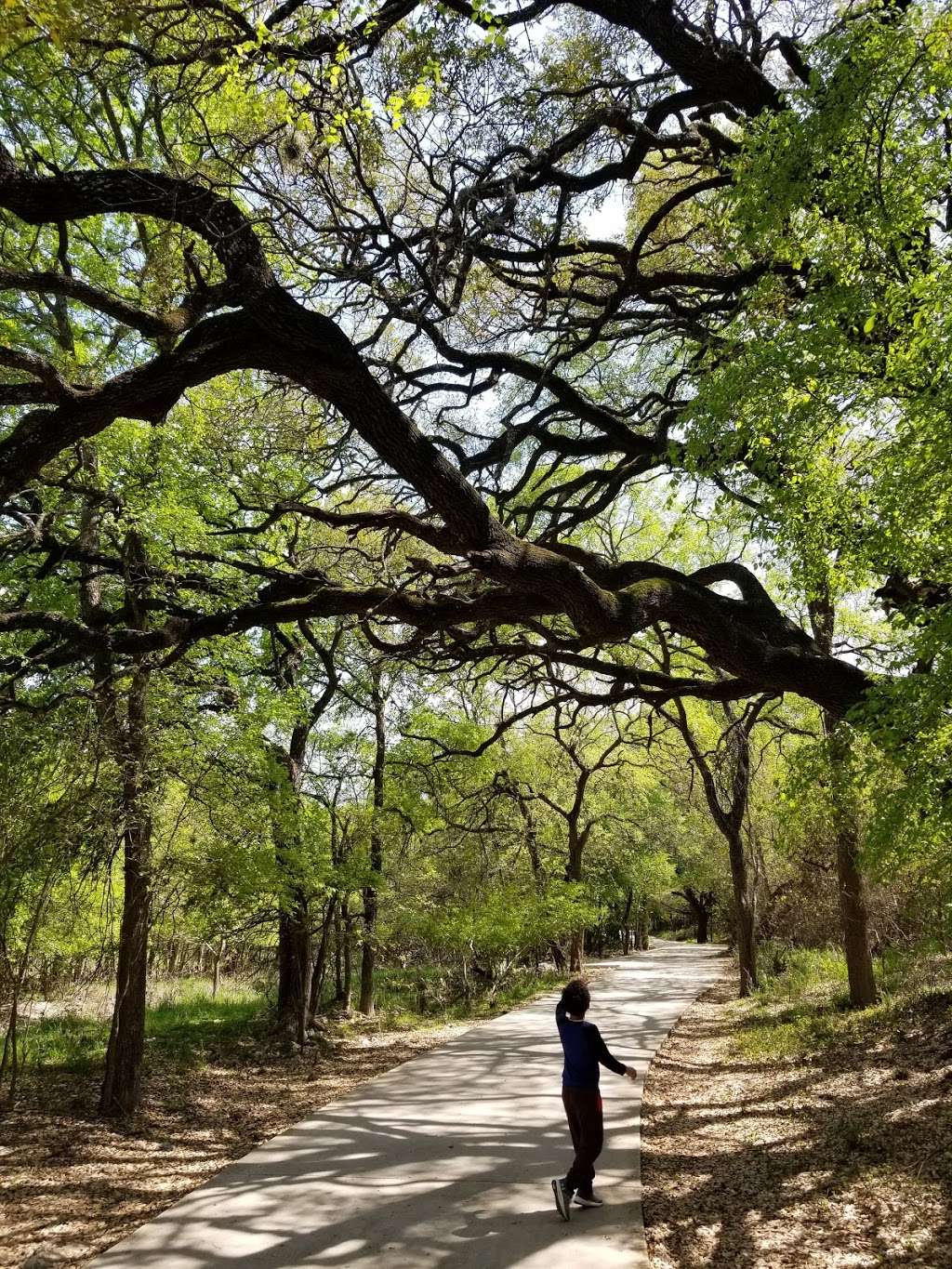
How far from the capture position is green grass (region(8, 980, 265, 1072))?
36.9 feet

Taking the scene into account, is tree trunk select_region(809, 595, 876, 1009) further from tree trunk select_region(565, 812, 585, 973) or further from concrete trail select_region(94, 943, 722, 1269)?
tree trunk select_region(565, 812, 585, 973)

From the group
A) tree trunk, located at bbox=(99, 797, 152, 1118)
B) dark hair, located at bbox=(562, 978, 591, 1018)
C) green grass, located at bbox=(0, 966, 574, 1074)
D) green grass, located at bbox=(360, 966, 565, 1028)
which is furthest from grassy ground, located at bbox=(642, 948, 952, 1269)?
green grass, located at bbox=(0, 966, 574, 1074)

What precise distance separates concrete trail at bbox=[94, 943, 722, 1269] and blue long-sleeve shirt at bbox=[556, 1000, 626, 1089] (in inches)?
30.3

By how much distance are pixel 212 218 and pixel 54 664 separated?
3.83 metres

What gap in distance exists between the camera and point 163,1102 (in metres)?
9.12

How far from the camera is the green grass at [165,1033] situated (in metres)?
11.2

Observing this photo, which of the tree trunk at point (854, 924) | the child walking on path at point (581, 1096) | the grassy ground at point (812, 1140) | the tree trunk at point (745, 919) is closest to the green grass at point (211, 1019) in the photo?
the tree trunk at point (745, 919)

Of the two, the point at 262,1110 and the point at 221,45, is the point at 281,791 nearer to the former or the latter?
the point at 262,1110

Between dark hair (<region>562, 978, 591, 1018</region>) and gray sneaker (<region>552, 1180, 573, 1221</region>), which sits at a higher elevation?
dark hair (<region>562, 978, 591, 1018</region>)

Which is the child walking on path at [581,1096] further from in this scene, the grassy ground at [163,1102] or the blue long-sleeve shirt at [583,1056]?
the grassy ground at [163,1102]

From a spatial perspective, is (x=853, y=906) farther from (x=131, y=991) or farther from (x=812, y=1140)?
(x=131, y=991)

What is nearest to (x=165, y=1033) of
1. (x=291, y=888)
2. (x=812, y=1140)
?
(x=291, y=888)

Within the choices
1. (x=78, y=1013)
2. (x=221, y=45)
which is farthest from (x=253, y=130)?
(x=78, y=1013)

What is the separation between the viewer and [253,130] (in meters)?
6.79
